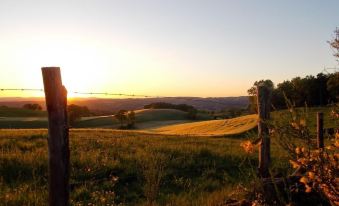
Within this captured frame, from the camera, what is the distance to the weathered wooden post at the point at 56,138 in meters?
5.60

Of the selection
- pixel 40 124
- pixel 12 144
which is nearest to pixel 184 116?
pixel 40 124

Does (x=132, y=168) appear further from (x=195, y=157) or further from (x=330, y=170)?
(x=330, y=170)

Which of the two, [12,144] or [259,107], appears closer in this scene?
[259,107]

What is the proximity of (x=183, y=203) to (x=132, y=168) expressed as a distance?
5011mm

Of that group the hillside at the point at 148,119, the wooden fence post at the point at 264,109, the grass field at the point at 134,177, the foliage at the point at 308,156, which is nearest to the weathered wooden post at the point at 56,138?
the foliage at the point at 308,156

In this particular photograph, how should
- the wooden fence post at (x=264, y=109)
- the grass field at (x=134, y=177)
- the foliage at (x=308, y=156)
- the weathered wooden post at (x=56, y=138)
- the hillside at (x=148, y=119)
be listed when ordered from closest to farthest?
the foliage at (x=308, y=156), the weathered wooden post at (x=56, y=138), the grass field at (x=134, y=177), the wooden fence post at (x=264, y=109), the hillside at (x=148, y=119)

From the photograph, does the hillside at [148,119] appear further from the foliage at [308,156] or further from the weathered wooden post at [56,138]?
the foliage at [308,156]

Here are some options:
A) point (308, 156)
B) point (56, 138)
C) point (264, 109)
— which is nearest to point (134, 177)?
point (264, 109)

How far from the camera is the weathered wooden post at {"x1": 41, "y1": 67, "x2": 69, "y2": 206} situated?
5602mm

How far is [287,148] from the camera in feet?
17.1

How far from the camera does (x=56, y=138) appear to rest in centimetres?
559

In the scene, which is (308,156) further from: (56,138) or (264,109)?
(264,109)

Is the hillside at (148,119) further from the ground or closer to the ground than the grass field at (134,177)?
closer to the ground

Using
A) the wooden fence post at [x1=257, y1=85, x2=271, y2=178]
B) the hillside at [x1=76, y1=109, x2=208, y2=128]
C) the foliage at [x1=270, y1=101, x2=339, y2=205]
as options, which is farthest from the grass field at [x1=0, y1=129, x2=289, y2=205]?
the hillside at [x1=76, y1=109, x2=208, y2=128]
